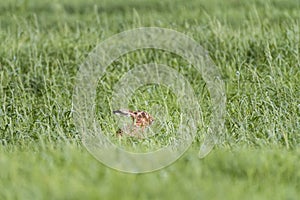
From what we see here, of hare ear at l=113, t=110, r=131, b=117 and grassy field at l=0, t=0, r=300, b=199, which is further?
hare ear at l=113, t=110, r=131, b=117

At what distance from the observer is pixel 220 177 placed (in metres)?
3.80

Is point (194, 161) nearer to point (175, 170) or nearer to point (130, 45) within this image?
point (175, 170)

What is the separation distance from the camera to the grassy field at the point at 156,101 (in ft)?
11.9

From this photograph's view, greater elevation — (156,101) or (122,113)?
(156,101)

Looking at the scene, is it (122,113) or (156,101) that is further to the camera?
(156,101)

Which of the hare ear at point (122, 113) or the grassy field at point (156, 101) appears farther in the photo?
the hare ear at point (122, 113)

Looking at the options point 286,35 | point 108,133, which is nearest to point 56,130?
point 108,133

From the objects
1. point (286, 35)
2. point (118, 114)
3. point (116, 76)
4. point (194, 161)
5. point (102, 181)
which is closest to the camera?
point (102, 181)

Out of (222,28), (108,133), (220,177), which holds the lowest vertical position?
(220,177)

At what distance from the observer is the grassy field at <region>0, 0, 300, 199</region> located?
364 centimetres

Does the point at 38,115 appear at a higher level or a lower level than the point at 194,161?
higher

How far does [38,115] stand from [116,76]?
4.23ft

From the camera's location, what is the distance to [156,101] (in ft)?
20.1

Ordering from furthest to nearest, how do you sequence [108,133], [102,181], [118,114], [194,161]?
1. [118,114]
2. [108,133]
3. [194,161]
4. [102,181]
